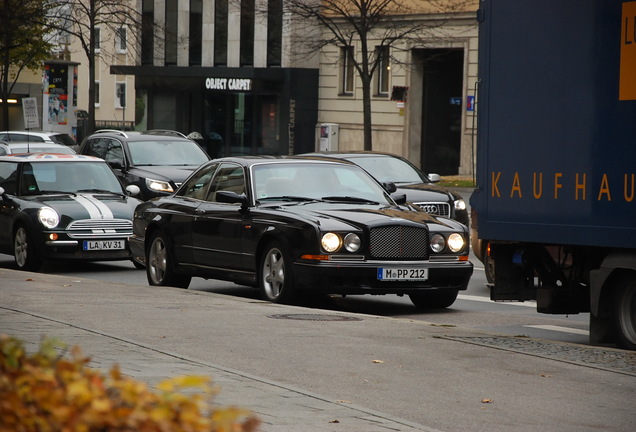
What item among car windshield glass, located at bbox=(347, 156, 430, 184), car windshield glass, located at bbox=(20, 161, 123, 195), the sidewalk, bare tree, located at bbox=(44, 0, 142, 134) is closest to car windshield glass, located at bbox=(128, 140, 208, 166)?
car windshield glass, located at bbox=(347, 156, 430, 184)

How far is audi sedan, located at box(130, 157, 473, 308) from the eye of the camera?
12.2 meters

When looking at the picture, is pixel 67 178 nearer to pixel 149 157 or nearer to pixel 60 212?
pixel 60 212

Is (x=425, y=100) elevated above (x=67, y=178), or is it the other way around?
(x=425, y=100)

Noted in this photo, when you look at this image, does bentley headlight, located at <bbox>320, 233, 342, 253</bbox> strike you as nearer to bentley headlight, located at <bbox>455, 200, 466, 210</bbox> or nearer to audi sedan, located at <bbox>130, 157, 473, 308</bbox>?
Result: audi sedan, located at <bbox>130, 157, 473, 308</bbox>

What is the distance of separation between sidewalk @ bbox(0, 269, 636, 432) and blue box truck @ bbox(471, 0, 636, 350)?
2.54 feet

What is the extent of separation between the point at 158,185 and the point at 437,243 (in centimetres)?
1073

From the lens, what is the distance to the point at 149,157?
23.8 metres

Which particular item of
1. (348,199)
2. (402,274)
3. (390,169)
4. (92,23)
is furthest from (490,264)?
(92,23)

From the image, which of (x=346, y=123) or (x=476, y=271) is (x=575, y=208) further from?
(x=346, y=123)

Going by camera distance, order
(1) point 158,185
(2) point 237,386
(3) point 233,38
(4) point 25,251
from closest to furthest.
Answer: (2) point 237,386 < (4) point 25,251 < (1) point 158,185 < (3) point 233,38

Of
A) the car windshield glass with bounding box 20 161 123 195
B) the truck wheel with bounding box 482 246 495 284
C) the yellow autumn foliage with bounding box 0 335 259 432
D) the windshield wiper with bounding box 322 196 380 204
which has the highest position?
the yellow autumn foliage with bounding box 0 335 259 432

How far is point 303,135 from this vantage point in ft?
181

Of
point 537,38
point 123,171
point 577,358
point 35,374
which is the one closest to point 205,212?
point 537,38

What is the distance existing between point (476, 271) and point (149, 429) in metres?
15.3
